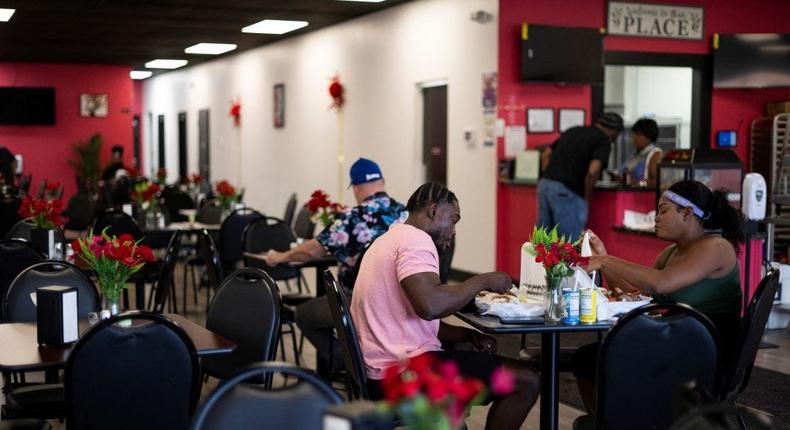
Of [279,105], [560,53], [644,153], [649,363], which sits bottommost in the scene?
[649,363]

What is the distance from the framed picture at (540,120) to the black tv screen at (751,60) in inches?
67.2

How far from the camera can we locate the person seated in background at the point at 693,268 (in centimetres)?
388

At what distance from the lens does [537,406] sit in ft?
17.5

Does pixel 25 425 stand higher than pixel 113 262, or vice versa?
pixel 113 262

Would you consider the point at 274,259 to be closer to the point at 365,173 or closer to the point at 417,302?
the point at 365,173

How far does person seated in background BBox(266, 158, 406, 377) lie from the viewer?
509 centimetres

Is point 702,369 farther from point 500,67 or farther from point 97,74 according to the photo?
point 97,74

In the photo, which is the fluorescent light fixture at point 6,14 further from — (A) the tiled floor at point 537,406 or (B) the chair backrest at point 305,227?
(B) the chair backrest at point 305,227

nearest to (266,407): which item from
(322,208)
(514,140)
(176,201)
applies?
(322,208)

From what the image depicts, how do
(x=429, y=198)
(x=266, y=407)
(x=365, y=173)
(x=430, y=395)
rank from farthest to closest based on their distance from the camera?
(x=365, y=173) < (x=429, y=198) < (x=266, y=407) < (x=430, y=395)

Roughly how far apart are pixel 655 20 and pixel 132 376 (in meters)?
7.39

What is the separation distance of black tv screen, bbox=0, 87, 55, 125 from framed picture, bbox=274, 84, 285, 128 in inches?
168

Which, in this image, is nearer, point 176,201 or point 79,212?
point 79,212

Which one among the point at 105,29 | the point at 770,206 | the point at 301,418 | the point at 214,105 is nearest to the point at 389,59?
the point at 105,29
